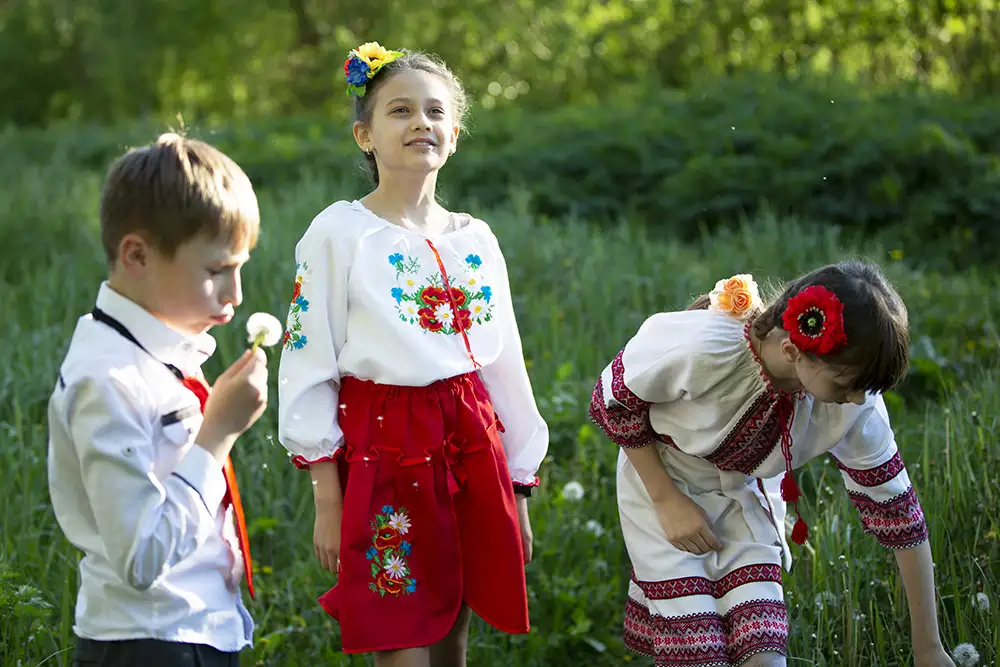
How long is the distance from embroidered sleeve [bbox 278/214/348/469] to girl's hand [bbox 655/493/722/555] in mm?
776

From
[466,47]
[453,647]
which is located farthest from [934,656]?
[466,47]

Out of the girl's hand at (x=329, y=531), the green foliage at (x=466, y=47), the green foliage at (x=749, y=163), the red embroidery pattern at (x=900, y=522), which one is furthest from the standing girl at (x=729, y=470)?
the green foliage at (x=466, y=47)

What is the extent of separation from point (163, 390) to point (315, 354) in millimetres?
598

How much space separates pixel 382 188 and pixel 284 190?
5.09m

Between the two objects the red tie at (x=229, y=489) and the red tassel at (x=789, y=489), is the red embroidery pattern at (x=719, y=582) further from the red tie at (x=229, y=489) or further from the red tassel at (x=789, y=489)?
the red tie at (x=229, y=489)

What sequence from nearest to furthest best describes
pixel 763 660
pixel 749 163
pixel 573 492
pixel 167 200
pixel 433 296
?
pixel 167 200
pixel 763 660
pixel 433 296
pixel 573 492
pixel 749 163

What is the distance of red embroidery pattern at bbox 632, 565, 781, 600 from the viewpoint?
101 inches

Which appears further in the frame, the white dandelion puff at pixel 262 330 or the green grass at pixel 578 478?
the green grass at pixel 578 478

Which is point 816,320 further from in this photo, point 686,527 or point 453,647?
point 453,647

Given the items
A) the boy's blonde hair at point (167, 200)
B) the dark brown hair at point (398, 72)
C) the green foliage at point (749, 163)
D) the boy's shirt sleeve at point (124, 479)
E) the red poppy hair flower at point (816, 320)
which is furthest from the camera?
the green foliage at point (749, 163)

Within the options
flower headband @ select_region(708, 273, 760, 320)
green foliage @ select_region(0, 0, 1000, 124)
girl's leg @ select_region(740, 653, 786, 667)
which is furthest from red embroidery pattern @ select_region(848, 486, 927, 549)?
green foliage @ select_region(0, 0, 1000, 124)

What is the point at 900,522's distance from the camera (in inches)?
102

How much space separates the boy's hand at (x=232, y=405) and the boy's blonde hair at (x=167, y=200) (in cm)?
24

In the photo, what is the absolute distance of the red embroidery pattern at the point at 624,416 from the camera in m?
2.60
